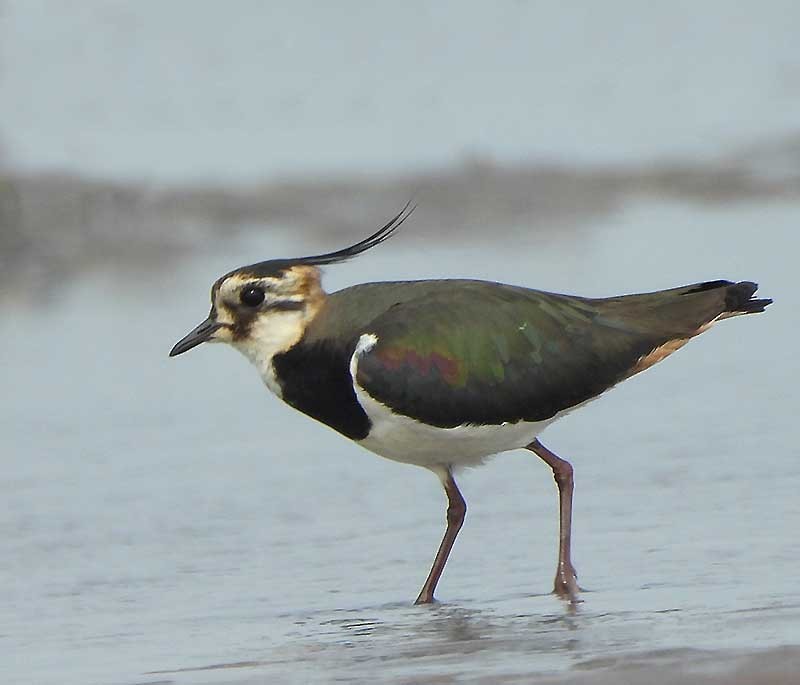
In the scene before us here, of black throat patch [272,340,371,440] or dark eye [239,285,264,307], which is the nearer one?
black throat patch [272,340,371,440]

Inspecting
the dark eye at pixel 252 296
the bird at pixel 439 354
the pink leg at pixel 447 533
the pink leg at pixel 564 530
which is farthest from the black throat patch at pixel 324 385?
the pink leg at pixel 564 530

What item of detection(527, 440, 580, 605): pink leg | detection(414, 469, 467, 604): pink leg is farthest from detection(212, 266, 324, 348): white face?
detection(527, 440, 580, 605): pink leg

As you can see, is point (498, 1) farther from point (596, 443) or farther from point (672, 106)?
point (596, 443)

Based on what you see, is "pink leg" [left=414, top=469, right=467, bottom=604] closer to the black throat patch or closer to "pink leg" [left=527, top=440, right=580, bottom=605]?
"pink leg" [left=527, top=440, right=580, bottom=605]

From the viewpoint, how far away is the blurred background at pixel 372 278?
254 inches

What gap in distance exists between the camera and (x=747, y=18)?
23.0 meters

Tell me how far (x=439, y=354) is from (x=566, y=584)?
91 centimetres

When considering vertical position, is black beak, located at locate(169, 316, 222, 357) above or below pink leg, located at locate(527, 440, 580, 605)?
above

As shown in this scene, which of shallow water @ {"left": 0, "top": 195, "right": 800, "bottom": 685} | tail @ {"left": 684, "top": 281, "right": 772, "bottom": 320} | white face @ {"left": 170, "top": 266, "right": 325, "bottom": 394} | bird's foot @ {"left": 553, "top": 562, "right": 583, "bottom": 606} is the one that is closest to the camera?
shallow water @ {"left": 0, "top": 195, "right": 800, "bottom": 685}

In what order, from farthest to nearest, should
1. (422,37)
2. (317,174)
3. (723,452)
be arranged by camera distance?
(422,37) → (317,174) → (723,452)

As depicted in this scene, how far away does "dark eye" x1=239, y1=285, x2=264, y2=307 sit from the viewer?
7281 mm

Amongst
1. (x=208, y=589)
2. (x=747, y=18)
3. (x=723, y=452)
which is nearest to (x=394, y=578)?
(x=208, y=589)

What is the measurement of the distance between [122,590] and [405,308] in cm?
143

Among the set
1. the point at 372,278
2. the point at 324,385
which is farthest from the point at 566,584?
the point at 372,278
